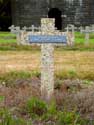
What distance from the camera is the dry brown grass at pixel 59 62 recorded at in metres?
18.7

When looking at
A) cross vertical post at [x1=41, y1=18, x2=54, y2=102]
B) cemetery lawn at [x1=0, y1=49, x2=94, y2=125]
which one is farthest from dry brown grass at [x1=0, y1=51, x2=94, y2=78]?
cross vertical post at [x1=41, y1=18, x2=54, y2=102]

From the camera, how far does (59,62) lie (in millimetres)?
22438

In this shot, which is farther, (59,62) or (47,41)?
(59,62)

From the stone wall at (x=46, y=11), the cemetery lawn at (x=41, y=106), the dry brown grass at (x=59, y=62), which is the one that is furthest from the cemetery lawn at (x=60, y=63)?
the stone wall at (x=46, y=11)

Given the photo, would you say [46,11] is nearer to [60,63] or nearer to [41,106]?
[60,63]

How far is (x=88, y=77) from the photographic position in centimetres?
1766

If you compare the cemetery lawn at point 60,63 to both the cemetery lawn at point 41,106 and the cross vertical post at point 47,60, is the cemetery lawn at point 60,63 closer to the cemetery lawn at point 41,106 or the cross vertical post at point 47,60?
the cemetery lawn at point 41,106

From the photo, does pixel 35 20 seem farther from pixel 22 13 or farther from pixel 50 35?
pixel 50 35

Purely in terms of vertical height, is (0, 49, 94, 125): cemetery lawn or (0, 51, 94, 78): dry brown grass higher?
(0, 49, 94, 125): cemetery lawn

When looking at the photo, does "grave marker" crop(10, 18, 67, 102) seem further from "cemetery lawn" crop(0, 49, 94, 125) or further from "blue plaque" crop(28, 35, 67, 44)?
"cemetery lawn" crop(0, 49, 94, 125)

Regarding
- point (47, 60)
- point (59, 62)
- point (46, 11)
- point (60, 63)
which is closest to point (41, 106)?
point (47, 60)

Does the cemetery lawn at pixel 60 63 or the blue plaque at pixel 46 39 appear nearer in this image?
the blue plaque at pixel 46 39

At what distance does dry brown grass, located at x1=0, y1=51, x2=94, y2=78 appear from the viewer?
18.7 m

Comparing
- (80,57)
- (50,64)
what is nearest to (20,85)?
(50,64)
